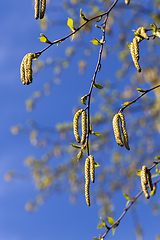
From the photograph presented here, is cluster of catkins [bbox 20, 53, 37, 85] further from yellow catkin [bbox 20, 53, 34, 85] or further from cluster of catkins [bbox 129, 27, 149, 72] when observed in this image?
cluster of catkins [bbox 129, 27, 149, 72]

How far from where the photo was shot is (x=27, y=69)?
53.7 inches

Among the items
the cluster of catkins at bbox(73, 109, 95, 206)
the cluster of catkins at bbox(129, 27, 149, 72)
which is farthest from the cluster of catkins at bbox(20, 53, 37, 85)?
the cluster of catkins at bbox(129, 27, 149, 72)

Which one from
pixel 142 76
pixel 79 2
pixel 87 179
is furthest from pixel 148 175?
pixel 142 76

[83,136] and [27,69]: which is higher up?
[27,69]

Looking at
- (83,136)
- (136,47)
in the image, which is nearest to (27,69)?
(83,136)

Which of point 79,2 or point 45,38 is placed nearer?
point 45,38

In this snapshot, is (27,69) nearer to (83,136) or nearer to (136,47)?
(83,136)

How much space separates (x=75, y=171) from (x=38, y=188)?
0.67m

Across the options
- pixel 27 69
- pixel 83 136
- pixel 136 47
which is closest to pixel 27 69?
pixel 27 69

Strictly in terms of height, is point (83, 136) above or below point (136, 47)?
below

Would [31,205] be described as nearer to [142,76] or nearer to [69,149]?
[69,149]

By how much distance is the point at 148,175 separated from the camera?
165 cm

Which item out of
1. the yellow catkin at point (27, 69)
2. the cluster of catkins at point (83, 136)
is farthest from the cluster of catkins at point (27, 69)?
the cluster of catkins at point (83, 136)

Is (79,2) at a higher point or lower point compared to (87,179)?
higher
